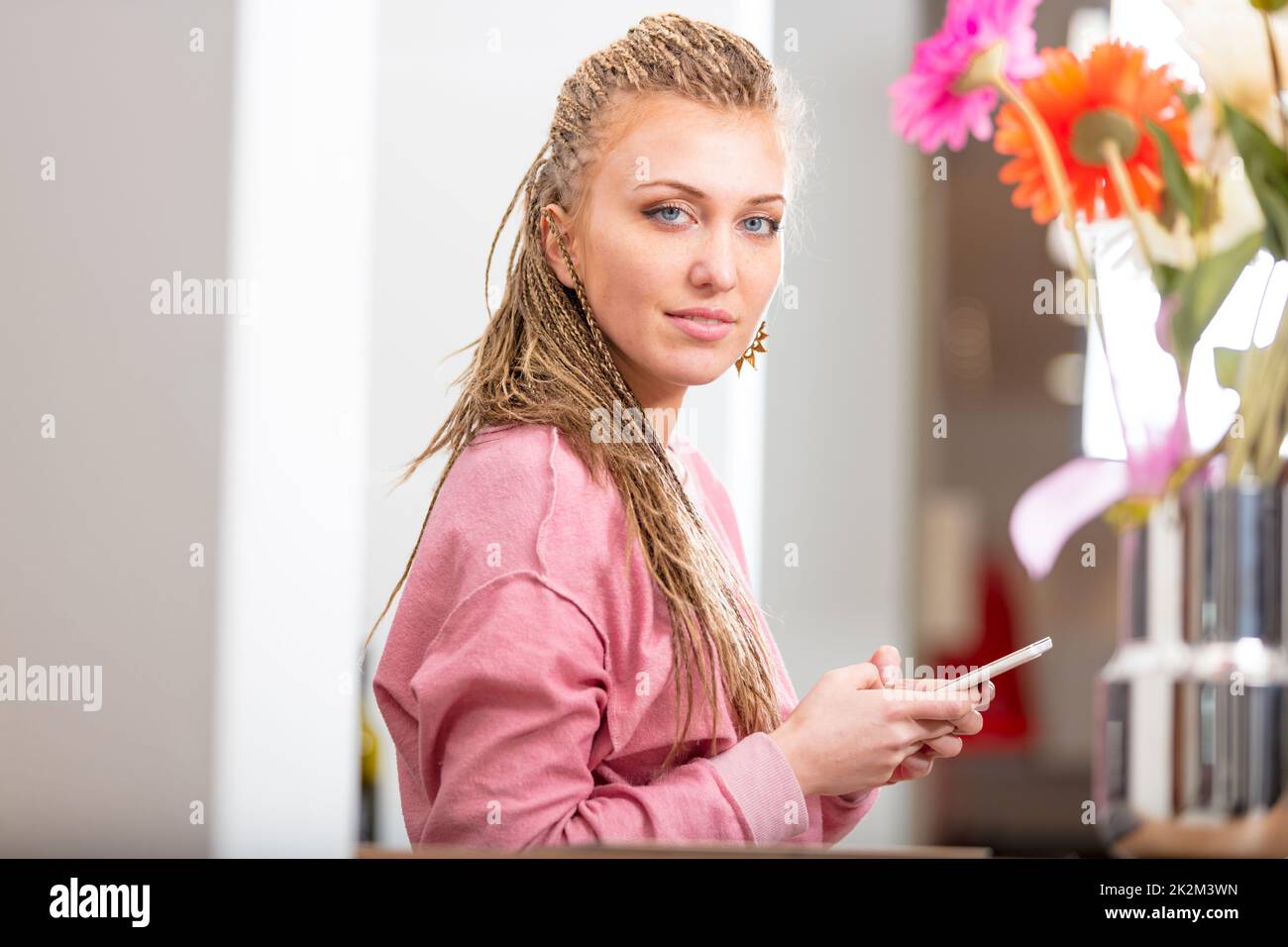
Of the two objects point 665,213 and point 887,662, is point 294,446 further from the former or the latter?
point 887,662

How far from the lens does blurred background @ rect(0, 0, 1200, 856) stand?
26.4 inches

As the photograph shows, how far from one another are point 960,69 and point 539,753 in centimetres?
47

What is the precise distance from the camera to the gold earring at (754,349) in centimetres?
70

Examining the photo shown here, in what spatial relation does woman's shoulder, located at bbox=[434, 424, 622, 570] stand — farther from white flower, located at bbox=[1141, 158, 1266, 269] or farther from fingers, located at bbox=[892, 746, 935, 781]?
white flower, located at bbox=[1141, 158, 1266, 269]

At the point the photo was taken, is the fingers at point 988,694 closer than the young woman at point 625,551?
No

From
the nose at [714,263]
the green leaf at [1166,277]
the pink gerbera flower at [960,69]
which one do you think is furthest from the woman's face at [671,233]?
the green leaf at [1166,277]

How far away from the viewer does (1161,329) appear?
2.31ft

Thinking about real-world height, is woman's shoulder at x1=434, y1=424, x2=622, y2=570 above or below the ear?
below

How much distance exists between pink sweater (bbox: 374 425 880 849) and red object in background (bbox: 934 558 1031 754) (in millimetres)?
138

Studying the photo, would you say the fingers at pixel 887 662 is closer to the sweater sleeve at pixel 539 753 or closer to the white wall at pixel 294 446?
the sweater sleeve at pixel 539 753

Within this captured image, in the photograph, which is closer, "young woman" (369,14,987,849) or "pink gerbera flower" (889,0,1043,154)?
"young woman" (369,14,987,849)

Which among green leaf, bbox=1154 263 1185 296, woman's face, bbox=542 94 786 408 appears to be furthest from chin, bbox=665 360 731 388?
green leaf, bbox=1154 263 1185 296

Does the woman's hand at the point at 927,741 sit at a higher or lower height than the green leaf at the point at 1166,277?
lower
